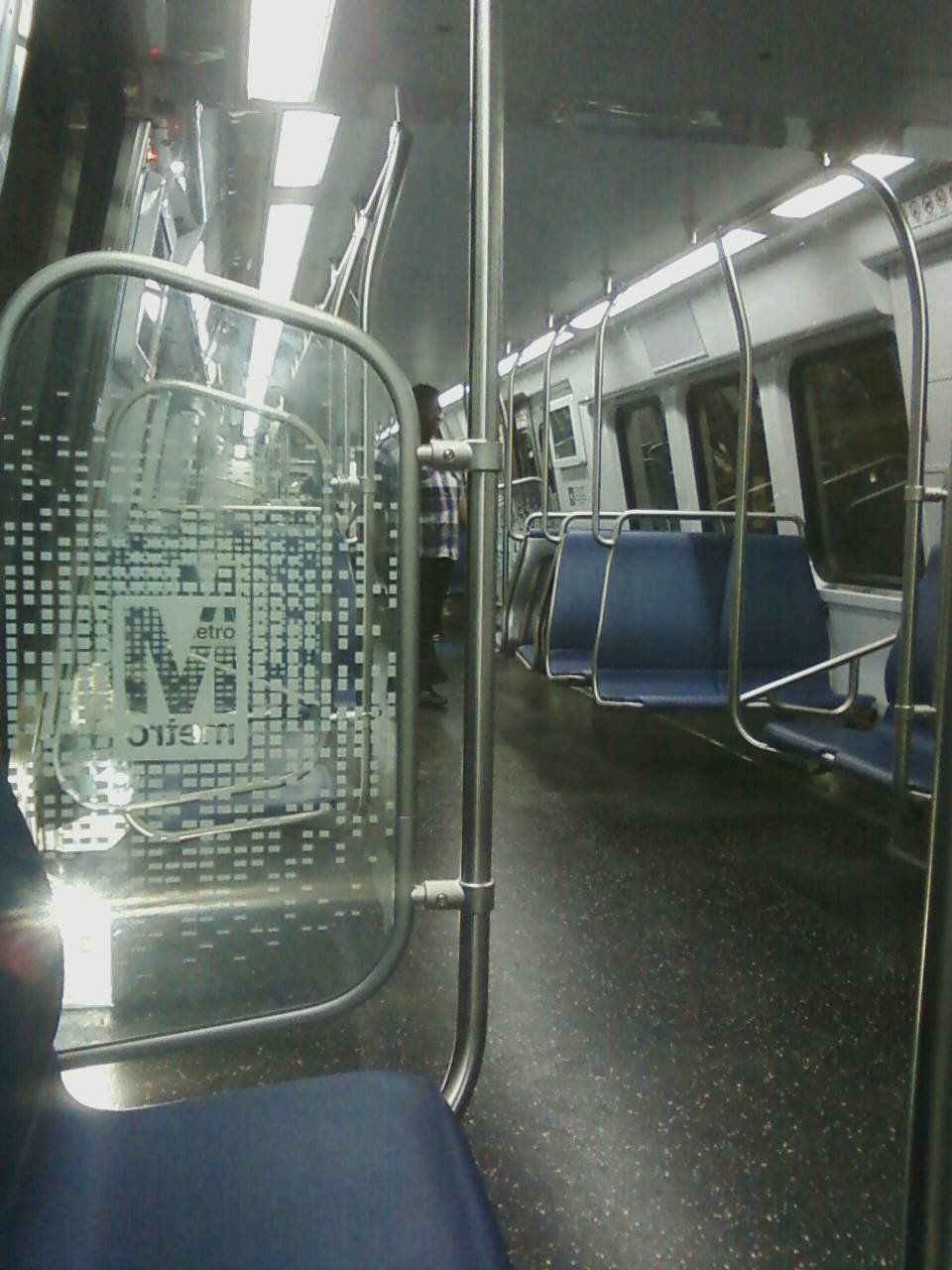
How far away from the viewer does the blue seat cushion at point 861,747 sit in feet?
8.84

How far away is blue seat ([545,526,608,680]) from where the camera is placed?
473cm

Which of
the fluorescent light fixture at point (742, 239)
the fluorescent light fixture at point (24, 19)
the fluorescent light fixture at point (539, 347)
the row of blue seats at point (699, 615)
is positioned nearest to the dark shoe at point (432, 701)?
the row of blue seats at point (699, 615)

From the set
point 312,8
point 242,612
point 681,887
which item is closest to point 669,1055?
point 681,887

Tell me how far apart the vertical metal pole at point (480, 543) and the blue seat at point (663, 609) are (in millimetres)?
2879

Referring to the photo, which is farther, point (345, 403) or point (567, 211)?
point (567, 211)

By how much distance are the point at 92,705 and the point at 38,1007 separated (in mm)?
548

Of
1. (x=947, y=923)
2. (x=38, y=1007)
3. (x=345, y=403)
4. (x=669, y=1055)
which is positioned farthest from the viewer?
(x=669, y=1055)

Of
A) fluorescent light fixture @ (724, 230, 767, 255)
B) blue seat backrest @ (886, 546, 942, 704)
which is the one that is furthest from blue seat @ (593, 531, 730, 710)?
fluorescent light fixture @ (724, 230, 767, 255)

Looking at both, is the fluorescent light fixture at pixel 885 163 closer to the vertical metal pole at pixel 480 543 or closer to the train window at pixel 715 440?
the train window at pixel 715 440

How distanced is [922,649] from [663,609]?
1360mm

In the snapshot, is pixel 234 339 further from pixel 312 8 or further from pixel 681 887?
pixel 681 887

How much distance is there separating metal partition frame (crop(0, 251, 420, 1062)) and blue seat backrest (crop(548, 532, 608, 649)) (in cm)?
335

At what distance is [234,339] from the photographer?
5.77 feet

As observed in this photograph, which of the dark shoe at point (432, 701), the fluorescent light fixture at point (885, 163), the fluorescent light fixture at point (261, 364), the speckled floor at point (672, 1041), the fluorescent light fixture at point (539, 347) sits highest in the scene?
the fluorescent light fixture at point (539, 347)
